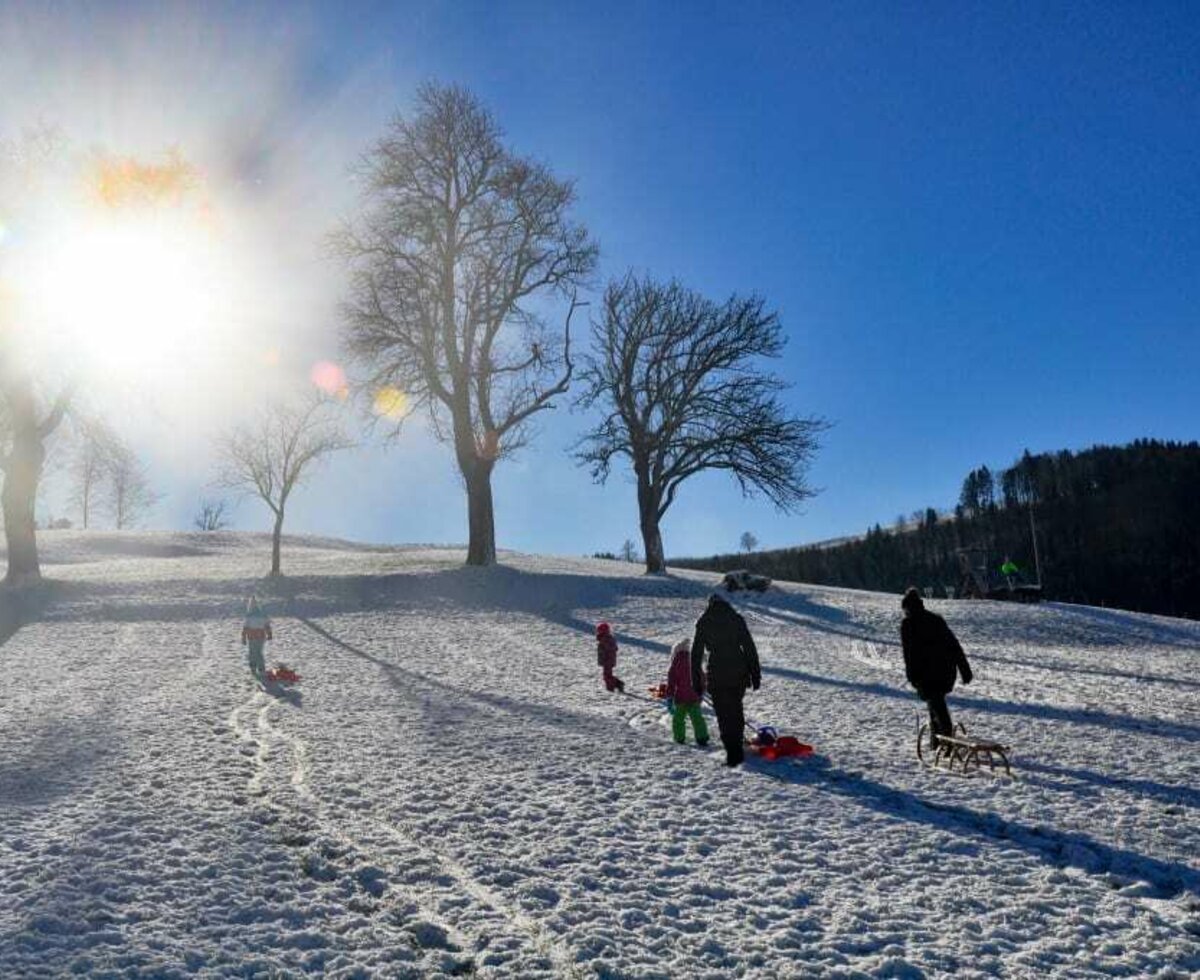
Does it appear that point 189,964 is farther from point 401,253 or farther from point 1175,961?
point 401,253

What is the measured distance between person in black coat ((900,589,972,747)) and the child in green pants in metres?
2.93

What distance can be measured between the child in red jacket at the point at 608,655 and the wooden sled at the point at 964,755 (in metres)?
5.91

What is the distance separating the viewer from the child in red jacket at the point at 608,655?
Answer: 15.3 meters

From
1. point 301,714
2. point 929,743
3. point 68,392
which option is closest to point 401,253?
point 68,392

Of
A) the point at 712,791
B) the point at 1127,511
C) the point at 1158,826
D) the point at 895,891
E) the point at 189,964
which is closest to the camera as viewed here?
the point at 189,964

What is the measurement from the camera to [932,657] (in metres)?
11.1

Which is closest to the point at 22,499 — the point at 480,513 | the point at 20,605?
the point at 20,605

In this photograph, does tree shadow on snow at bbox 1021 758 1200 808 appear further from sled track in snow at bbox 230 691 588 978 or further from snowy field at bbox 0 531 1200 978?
sled track in snow at bbox 230 691 588 978

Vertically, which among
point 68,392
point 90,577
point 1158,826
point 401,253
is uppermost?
point 401,253

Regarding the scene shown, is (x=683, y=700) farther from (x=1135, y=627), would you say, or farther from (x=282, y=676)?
(x=1135, y=627)

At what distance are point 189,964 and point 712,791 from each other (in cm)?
578

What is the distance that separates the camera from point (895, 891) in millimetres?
6707

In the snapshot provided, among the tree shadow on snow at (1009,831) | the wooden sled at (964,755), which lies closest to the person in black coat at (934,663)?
the wooden sled at (964,755)

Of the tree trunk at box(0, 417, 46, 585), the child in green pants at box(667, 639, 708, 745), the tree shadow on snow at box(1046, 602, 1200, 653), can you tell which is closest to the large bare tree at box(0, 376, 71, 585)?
the tree trunk at box(0, 417, 46, 585)
